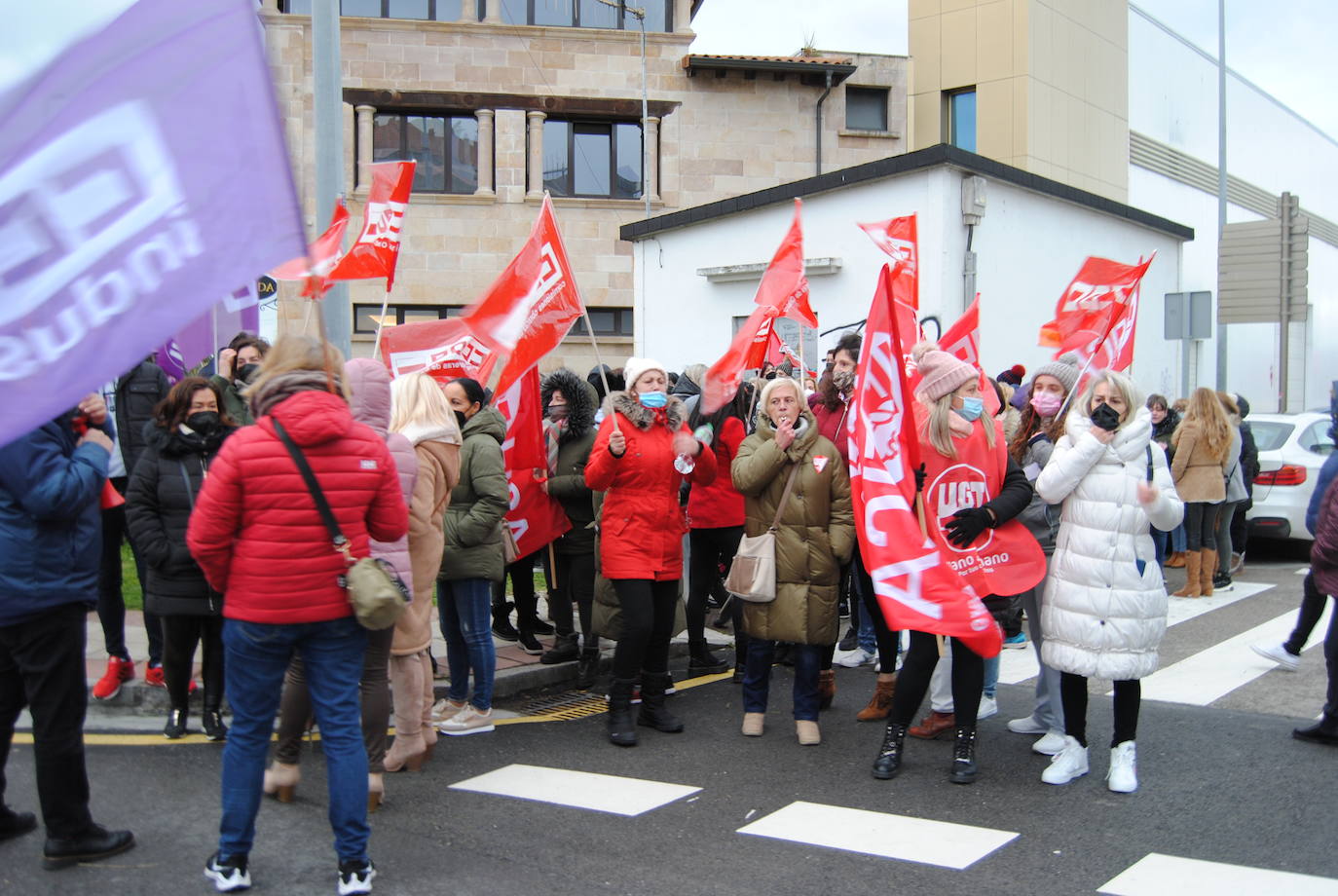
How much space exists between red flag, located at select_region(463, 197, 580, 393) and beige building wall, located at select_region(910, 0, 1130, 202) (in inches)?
891

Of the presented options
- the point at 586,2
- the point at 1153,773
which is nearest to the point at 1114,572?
the point at 1153,773

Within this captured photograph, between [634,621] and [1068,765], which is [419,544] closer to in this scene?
[634,621]

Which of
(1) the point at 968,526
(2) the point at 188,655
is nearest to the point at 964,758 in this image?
(1) the point at 968,526

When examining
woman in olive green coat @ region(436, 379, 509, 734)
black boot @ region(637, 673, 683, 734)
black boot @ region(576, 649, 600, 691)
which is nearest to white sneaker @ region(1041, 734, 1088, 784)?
black boot @ region(637, 673, 683, 734)

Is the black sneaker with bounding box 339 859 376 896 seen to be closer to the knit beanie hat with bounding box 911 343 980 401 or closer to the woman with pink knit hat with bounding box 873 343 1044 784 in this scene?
the woman with pink knit hat with bounding box 873 343 1044 784

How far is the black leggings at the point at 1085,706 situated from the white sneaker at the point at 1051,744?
10.6 inches

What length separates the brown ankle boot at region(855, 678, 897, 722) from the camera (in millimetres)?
6496

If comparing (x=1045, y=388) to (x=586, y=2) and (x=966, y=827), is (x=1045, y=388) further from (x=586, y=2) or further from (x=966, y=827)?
(x=586, y=2)

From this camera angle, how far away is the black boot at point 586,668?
7334 millimetres

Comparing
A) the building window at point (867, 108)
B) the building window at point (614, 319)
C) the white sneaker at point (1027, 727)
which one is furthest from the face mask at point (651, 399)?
the building window at point (867, 108)

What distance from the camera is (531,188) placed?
81.7 ft

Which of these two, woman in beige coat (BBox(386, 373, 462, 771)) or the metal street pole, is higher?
the metal street pole

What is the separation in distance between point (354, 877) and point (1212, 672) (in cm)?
568

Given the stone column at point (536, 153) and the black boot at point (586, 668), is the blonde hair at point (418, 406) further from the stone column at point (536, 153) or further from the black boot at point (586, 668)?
the stone column at point (536, 153)
